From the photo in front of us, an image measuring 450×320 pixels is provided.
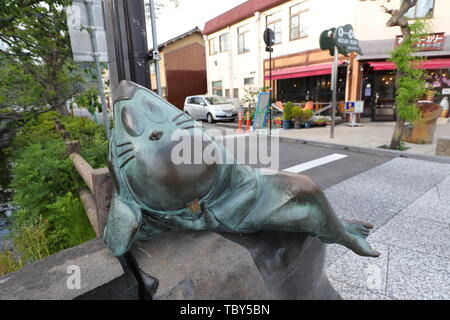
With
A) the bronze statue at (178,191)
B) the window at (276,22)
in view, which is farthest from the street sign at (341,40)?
the bronze statue at (178,191)

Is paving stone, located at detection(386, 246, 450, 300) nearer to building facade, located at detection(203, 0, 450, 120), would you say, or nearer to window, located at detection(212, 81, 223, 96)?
building facade, located at detection(203, 0, 450, 120)

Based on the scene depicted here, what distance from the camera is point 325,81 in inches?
526

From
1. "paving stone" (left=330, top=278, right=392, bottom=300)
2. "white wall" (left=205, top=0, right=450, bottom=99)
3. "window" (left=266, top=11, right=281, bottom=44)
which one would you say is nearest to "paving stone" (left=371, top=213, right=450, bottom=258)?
"paving stone" (left=330, top=278, right=392, bottom=300)

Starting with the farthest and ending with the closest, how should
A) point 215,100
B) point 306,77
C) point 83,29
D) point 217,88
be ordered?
point 217,88, point 215,100, point 306,77, point 83,29

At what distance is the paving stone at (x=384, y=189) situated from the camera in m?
3.58

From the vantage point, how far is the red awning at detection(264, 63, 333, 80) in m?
12.3

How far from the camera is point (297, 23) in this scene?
13.8m

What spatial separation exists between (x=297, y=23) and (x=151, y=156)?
48.9 ft

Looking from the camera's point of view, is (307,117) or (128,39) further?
(307,117)

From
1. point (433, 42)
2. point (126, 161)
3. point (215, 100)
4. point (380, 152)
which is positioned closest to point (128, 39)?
point (126, 161)

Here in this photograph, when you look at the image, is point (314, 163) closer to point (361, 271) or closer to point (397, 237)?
point (397, 237)

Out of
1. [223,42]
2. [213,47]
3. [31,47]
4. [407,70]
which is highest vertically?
[223,42]


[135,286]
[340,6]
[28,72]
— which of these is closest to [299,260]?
[135,286]

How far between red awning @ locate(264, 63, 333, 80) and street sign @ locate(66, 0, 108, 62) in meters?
11.4
